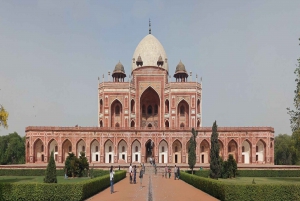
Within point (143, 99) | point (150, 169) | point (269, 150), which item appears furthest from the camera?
point (143, 99)

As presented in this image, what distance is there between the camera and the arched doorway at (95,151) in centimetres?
4406

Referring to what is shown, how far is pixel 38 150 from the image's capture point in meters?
44.2

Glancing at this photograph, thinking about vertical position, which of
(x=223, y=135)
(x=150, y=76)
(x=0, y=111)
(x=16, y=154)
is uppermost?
(x=150, y=76)

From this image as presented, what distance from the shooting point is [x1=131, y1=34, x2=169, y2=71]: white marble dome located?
55031 mm

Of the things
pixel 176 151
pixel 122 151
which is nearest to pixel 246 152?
pixel 176 151

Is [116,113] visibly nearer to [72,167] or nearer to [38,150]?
[38,150]

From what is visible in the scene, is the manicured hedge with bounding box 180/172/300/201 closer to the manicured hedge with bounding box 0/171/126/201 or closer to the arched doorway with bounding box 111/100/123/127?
the manicured hedge with bounding box 0/171/126/201

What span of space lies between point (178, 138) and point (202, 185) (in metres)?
25.5

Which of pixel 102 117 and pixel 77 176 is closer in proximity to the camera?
pixel 77 176

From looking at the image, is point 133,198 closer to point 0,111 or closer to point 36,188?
point 36,188

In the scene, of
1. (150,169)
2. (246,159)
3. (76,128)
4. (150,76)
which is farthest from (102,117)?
(246,159)

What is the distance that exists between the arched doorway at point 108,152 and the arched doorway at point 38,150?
8.79 meters

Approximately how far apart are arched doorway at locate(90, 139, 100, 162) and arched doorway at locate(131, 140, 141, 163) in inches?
186

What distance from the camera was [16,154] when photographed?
55.3 m
